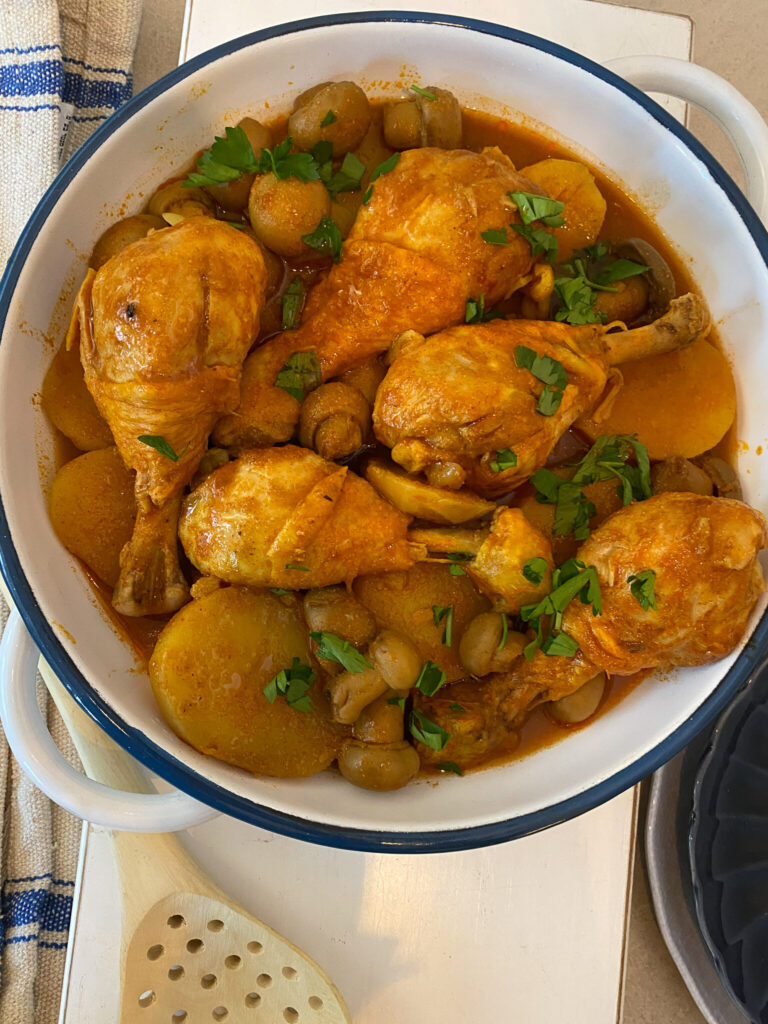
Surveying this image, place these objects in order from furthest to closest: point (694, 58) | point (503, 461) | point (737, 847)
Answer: point (694, 58) < point (737, 847) < point (503, 461)

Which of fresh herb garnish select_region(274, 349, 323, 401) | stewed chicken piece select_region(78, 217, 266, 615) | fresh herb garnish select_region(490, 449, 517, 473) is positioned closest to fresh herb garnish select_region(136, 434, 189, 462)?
stewed chicken piece select_region(78, 217, 266, 615)

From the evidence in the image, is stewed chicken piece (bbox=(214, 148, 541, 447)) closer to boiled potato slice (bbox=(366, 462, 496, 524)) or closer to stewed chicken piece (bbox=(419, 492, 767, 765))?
boiled potato slice (bbox=(366, 462, 496, 524))

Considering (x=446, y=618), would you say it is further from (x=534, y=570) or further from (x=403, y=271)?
(x=403, y=271)

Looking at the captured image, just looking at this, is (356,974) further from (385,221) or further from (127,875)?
(385,221)

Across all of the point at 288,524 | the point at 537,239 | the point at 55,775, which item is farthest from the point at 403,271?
the point at 55,775

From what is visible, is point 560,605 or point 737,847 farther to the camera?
point 737,847

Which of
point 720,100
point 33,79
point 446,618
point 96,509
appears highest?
point 720,100
